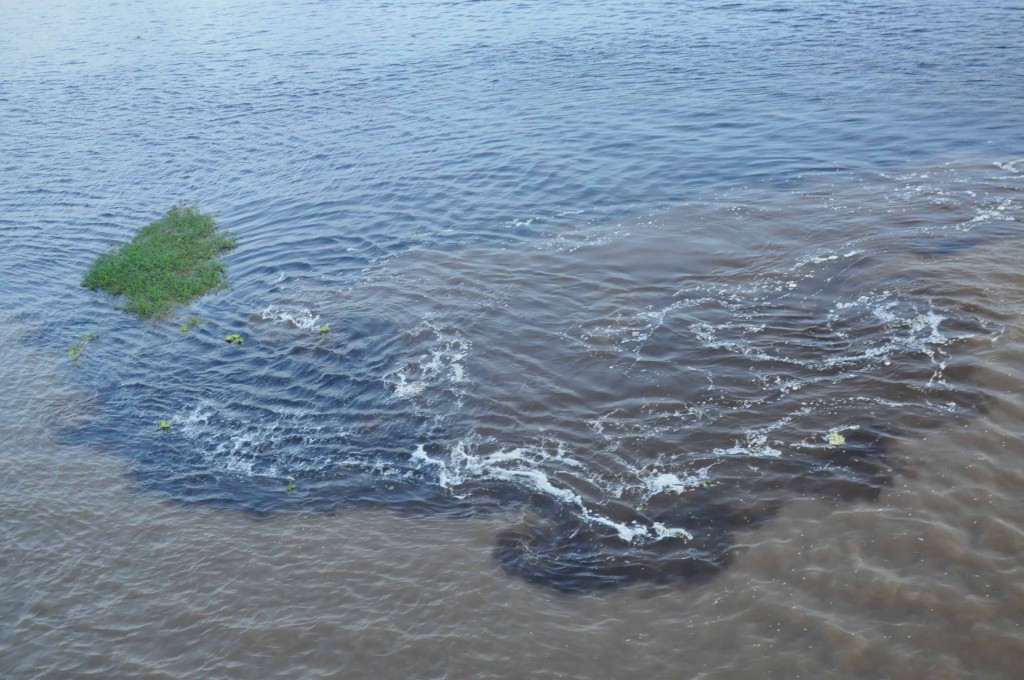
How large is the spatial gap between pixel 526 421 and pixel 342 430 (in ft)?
10.8

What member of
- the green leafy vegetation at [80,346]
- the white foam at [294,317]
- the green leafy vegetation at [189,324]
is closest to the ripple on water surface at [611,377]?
the white foam at [294,317]

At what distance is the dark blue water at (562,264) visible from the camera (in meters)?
13.0

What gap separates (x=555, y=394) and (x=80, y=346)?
36.1ft

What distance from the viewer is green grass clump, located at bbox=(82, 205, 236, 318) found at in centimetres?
2028

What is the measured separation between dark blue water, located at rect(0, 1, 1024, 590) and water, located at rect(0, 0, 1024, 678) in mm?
91

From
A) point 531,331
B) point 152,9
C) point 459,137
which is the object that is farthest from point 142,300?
point 152,9

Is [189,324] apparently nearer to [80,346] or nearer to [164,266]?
[80,346]

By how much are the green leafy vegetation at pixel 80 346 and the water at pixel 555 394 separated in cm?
22

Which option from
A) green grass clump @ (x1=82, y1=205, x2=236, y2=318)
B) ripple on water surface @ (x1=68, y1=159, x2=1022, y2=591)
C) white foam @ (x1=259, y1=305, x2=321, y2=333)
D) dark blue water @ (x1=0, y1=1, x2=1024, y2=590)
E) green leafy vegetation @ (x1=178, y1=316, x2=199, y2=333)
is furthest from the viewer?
green grass clump @ (x1=82, y1=205, x2=236, y2=318)

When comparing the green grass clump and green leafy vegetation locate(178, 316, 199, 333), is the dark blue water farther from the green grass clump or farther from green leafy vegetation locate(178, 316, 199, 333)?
the green grass clump

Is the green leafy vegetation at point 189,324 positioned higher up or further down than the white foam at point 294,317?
further down

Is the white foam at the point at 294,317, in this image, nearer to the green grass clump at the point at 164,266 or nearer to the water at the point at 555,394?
the water at the point at 555,394

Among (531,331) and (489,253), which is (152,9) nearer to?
(489,253)

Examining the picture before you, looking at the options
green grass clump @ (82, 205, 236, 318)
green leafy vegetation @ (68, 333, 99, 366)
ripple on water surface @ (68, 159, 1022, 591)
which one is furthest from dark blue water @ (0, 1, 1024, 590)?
green grass clump @ (82, 205, 236, 318)
